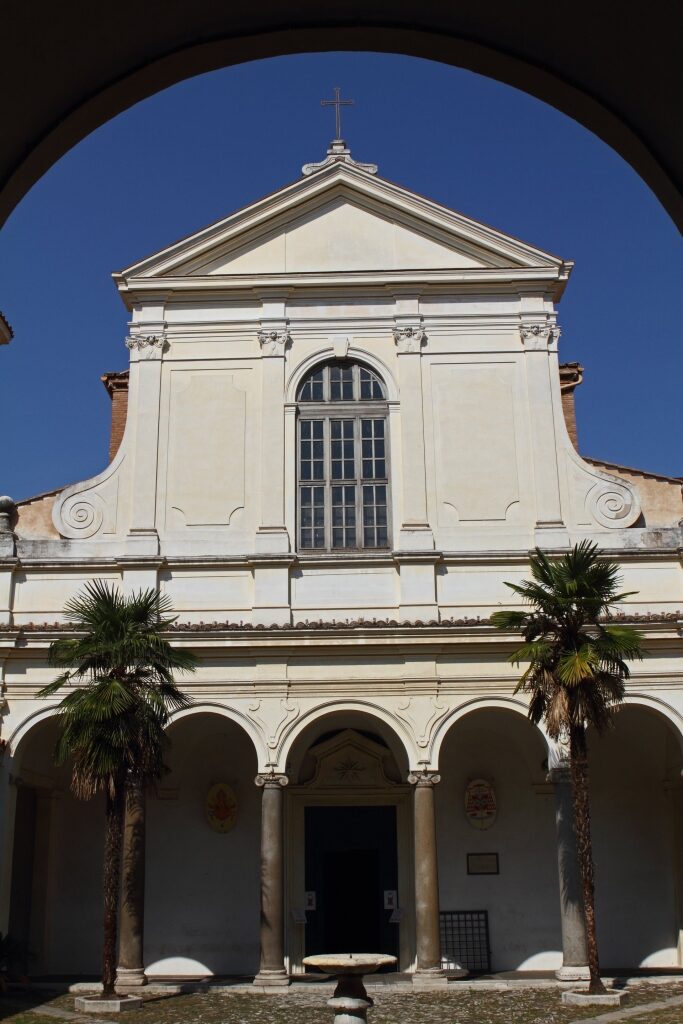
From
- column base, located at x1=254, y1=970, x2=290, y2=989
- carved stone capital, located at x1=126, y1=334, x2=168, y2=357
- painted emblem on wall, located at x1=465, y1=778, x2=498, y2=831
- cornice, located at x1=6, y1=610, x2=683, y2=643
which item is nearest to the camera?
column base, located at x1=254, y1=970, x2=290, y2=989


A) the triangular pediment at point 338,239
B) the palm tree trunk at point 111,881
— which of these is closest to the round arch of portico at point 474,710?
the palm tree trunk at point 111,881

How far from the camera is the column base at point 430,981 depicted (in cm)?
1775

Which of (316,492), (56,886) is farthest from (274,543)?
(56,886)

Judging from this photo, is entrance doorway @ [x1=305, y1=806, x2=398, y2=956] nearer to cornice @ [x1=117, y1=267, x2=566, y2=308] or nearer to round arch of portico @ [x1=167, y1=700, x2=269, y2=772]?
round arch of portico @ [x1=167, y1=700, x2=269, y2=772]

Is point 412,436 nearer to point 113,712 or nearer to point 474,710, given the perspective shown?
point 474,710

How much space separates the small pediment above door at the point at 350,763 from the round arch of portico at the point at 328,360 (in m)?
6.68

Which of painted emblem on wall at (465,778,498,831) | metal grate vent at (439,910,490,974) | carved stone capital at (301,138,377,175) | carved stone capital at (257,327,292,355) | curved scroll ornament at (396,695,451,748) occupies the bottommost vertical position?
metal grate vent at (439,910,490,974)

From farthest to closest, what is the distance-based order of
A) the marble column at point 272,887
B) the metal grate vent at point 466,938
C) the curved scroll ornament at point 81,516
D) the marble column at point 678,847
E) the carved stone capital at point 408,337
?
1. the carved stone capital at point 408,337
2. the curved scroll ornament at point 81,516
3. the marble column at point 678,847
4. the metal grate vent at point 466,938
5. the marble column at point 272,887

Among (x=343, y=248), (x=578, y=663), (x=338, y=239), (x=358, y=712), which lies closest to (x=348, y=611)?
(x=358, y=712)

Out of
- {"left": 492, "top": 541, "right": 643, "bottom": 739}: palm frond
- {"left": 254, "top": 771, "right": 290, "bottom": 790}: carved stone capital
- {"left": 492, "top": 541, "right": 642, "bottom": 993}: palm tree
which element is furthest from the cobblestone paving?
{"left": 492, "top": 541, "right": 643, "bottom": 739}: palm frond

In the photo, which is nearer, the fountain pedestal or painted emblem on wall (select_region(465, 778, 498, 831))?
the fountain pedestal

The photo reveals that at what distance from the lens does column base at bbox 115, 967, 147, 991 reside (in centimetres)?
1736

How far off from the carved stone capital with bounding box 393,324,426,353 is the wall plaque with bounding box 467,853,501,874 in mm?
9786

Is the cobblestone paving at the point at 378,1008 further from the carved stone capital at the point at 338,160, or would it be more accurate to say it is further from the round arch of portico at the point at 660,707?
the carved stone capital at the point at 338,160
